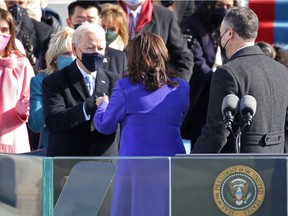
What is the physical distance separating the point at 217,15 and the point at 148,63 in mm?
3318

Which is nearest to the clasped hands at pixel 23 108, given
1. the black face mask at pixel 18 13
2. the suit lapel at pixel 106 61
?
the suit lapel at pixel 106 61

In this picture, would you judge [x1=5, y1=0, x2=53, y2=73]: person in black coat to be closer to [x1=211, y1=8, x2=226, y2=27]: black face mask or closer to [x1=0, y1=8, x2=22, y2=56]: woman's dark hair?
[x1=0, y1=8, x2=22, y2=56]: woman's dark hair

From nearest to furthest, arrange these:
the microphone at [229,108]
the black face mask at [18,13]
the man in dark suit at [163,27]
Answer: the microphone at [229,108] < the black face mask at [18,13] < the man in dark suit at [163,27]

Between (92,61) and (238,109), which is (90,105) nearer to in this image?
(92,61)

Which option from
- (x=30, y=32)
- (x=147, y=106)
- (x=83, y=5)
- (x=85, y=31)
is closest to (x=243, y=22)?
(x=147, y=106)

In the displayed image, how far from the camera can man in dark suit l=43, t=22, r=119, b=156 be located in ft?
26.8

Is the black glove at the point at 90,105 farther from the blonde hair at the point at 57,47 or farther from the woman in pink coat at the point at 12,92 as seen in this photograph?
the woman in pink coat at the point at 12,92

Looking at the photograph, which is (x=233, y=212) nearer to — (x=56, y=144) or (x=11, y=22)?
(x=56, y=144)

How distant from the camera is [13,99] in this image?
922cm

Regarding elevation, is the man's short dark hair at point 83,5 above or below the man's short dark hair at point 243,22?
above

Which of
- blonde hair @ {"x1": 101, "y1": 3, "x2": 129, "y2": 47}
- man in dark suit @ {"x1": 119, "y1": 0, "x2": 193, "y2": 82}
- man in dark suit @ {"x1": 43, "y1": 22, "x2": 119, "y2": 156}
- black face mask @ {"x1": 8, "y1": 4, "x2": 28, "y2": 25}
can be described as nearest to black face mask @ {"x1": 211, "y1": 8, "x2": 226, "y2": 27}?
man in dark suit @ {"x1": 119, "y1": 0, "x2": 193, "y2": 82}

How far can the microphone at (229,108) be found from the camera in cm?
684

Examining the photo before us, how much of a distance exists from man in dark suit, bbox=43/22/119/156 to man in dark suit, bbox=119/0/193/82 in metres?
2.15

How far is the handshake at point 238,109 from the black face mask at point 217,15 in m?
3.97
